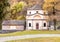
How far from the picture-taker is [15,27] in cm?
7106

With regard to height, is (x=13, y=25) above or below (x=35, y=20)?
below

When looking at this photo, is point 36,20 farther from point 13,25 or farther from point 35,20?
point 13,25

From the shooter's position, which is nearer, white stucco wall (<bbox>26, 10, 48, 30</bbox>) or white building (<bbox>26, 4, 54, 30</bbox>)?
white stucco wall (<bbox>26, 10, 48, 30</bbox>)

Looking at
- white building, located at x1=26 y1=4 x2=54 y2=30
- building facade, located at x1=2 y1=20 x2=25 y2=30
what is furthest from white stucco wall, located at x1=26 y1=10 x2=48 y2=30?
building facade, located at x1=2 y1=20 x2=25 y2=30

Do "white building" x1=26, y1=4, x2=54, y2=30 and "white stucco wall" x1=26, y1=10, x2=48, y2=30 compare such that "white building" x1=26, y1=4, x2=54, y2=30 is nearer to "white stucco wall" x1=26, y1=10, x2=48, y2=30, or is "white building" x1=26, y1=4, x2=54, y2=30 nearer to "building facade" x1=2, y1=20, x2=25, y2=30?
"white stucco wall" x1=26, y1=10, x2=48, y2=30

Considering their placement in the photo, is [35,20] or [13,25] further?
[13,25]

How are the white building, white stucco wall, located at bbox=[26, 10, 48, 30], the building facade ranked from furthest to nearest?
the building facade < the white building < white stucco wall, located at bbox=[26, 10, 48, 30]

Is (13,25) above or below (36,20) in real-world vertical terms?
below

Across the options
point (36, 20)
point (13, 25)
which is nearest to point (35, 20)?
point (36, 20)

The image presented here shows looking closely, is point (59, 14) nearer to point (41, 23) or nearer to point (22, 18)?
point (41, 23)

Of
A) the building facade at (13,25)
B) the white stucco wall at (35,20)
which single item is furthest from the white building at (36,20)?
the building facade at (13,25)

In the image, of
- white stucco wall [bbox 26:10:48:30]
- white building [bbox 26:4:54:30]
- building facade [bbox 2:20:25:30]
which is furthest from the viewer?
building facade [bbox 2:20:25:30]

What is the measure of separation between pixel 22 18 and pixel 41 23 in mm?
9783

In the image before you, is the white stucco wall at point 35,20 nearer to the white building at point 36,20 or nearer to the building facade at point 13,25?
the white building at point 36,20
